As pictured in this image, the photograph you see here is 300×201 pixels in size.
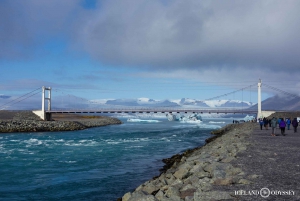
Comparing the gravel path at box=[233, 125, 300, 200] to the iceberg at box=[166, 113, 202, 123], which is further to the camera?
the iceberg at box=[166, 113, 202, 123]

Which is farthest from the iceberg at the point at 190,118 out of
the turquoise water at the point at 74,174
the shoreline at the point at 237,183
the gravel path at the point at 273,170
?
the shoreline at the point at 237,183

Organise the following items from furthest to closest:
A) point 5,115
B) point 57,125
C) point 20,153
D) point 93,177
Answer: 1. point 5,115
2. point 57,125
3. point 20,153
4. point 93,177

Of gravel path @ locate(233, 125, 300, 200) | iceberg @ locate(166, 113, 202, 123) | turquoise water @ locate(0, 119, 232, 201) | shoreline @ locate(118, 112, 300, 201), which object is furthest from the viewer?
iceberg @ locate(166, 113, 202, 123)

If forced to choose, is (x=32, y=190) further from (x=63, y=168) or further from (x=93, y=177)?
(x=63, y=168)

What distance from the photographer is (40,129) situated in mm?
52469

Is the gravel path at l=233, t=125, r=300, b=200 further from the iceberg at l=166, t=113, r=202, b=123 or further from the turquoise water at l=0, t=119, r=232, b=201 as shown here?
the iceberg at l=166, t=113, r=202, b=123

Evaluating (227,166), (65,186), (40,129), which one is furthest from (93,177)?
(40,129)

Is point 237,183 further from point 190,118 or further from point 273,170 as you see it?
point 190,118

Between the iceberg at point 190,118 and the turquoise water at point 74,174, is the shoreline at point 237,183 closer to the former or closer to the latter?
the turquoise water at point 74,174

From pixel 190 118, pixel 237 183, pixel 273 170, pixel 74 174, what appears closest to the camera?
pixel 237 183

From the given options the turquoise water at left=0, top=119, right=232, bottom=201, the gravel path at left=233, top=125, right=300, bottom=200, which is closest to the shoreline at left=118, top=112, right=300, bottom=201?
the gravel path at left=233, top=125, right=300, bottom=200

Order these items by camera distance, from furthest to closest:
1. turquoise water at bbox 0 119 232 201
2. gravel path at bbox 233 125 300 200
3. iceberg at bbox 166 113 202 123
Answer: iceberg at bbox 166 113 202 123, turquoise water at bbox 0 119 232 201, gravel path at bbox 233 125 300 200

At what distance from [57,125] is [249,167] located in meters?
51.3

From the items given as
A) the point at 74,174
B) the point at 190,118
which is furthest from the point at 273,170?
the point at 190,118
